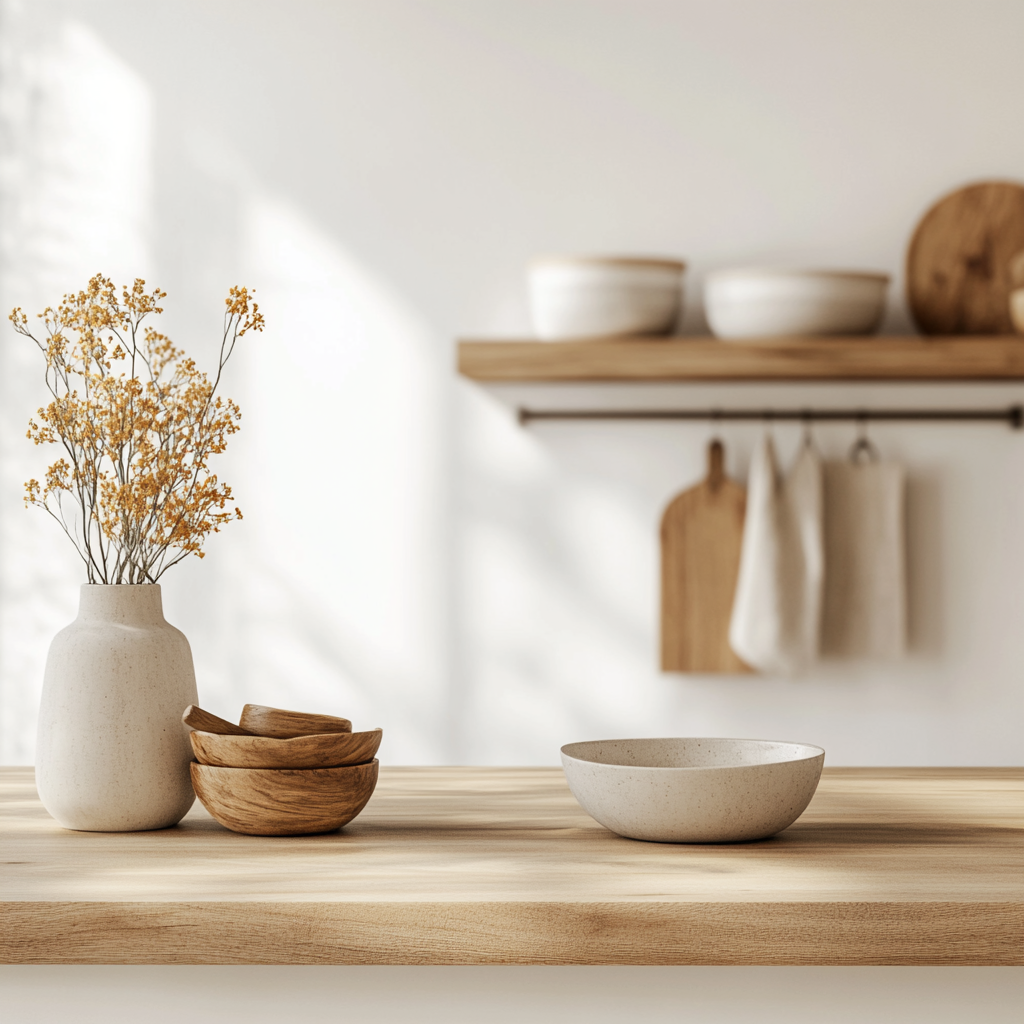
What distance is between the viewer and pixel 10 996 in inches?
41.1

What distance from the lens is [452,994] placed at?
3.42 feet

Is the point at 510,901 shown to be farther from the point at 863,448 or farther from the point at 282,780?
the point at 863,448

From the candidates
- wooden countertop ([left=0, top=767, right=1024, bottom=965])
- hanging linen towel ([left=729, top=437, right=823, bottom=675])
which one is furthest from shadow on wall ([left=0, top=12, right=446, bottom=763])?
wooden countertop ([left=0, top=767, right=1024, bottom=965])

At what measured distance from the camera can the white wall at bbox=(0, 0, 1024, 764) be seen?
7.35 ft

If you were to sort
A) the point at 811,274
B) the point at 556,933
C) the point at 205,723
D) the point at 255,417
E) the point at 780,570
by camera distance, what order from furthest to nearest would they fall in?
the point at 255,417 < the point at 780,570 < the point at 811,274 < the point at 205,723 < the point at 556,933

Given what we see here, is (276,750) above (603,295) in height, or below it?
below

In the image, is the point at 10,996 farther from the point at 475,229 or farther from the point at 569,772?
the point at 475,229

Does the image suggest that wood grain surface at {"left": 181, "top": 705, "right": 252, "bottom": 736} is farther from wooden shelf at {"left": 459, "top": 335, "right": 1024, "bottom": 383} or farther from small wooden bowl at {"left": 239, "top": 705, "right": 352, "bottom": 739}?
wooden shelf at {"left": 459, "top": 335, "right": 1024, "bottom": 383}

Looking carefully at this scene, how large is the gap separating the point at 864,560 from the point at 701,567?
0.99 feet

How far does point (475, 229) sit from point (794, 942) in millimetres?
1606

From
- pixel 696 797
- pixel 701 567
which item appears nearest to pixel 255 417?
pixel 701 567

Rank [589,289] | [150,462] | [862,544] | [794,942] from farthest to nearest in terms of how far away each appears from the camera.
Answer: [862,544] < [589,289] < [150,462] < [794,942]

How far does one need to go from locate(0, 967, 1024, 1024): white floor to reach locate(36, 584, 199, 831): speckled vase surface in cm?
24

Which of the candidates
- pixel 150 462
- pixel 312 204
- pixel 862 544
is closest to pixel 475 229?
pixel 312 204
